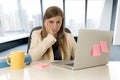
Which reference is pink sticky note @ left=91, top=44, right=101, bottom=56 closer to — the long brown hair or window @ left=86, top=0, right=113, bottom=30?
the long brown hair

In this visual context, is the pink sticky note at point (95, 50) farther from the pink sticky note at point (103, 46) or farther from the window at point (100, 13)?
the window at point (100, 13)

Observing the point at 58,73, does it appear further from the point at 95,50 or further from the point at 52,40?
the point at 52,40

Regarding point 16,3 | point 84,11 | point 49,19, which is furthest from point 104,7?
point 49,19

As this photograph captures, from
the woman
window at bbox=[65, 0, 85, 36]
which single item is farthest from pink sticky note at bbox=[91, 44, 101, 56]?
window at bbox=[65, 0, 85, 36]

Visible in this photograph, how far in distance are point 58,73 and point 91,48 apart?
29 cm

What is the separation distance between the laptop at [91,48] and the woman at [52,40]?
30 cm

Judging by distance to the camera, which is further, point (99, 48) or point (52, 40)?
point (52, 40)

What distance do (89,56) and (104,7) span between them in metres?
4.95

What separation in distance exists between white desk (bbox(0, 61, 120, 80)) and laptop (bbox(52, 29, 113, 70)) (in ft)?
0.16

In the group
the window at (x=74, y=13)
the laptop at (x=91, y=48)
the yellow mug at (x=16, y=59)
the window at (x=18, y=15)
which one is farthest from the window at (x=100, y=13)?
the yellow mug at (x=16, y=59)

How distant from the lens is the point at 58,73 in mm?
1175

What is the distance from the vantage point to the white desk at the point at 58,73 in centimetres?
109

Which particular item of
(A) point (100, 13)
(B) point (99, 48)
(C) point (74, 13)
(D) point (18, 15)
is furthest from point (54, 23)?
(A) point (100, 13)

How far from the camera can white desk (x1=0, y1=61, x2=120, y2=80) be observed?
1.09m
